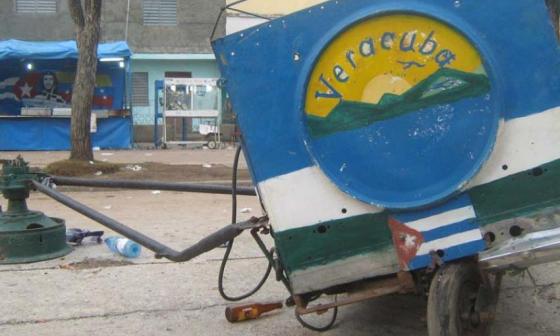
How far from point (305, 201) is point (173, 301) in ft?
6.70

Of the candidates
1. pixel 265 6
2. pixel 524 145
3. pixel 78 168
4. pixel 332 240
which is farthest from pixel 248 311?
pixel 78 168

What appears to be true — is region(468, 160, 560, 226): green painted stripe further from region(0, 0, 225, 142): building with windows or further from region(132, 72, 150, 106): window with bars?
region(132, 72, 150, 106): window with bars

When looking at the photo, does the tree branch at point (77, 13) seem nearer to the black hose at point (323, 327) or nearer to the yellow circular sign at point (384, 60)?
the black hose at point (323, 327)

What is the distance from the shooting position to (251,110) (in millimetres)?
3035

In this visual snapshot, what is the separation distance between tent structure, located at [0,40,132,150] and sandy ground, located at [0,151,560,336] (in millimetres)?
12809

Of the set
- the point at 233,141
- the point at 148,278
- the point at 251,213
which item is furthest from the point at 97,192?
the point at 233,141

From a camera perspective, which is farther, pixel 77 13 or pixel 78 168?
pixel 77 13

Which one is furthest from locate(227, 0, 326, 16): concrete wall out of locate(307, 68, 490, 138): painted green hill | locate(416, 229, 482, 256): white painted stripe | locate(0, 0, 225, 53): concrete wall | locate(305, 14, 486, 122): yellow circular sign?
locate(0, 0, 225, 53): concrete wall

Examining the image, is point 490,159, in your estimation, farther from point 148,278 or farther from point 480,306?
point 148,278

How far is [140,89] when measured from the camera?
77.4 feet

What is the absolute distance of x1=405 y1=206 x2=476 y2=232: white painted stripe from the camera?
9.50 feet

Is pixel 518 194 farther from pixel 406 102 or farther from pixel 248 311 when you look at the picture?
pixel 248 311

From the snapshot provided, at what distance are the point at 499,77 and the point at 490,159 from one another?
1.17 ft

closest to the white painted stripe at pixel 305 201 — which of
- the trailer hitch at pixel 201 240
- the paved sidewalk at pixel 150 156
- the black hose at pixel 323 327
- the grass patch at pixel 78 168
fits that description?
the trailer hitch at pixel 201 240
